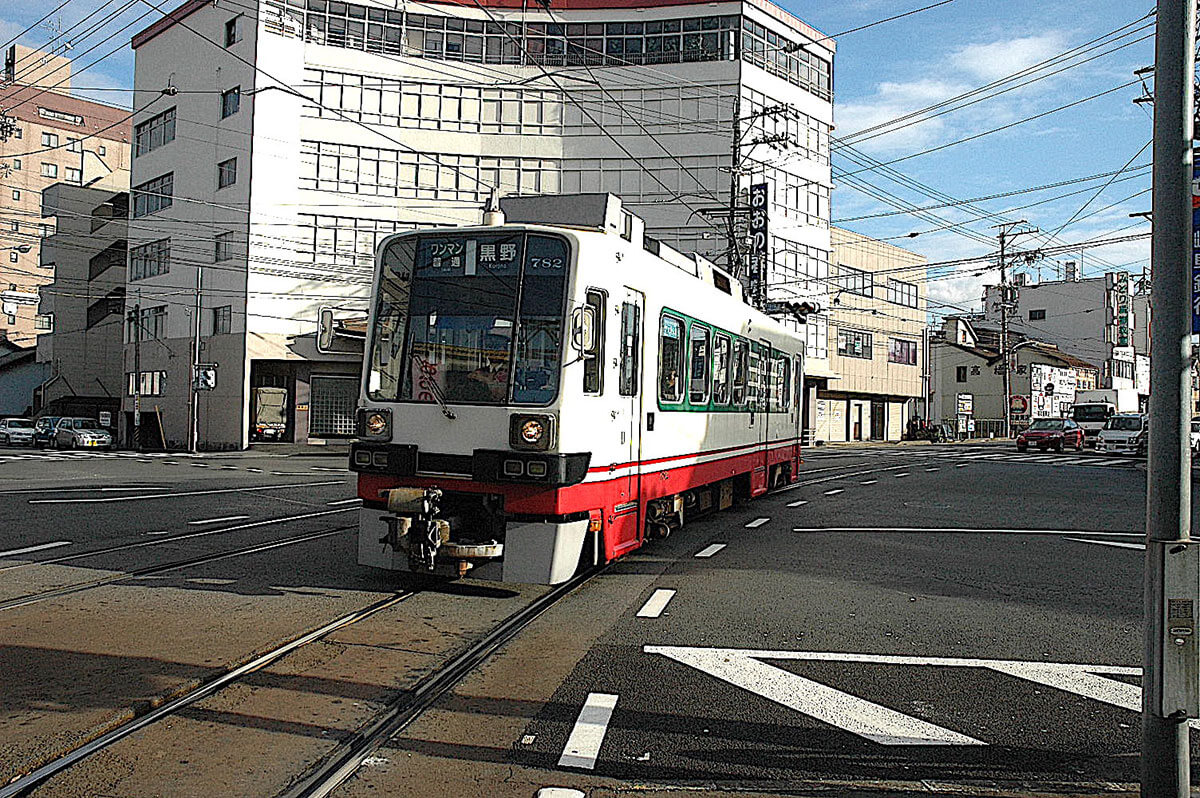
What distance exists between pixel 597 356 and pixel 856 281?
52.4 m

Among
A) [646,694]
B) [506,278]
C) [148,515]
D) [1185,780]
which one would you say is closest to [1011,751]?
[1185,780]

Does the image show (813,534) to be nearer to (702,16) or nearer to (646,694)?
(646,694)

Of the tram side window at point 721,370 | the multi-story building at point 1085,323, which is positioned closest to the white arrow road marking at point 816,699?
the tram side window at point 721,370

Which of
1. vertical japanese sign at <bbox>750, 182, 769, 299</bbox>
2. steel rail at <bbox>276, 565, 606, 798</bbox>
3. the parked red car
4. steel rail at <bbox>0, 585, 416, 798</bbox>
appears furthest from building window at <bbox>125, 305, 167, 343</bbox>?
steel rail at <bbox>276, 565, 606, 798</bbox>

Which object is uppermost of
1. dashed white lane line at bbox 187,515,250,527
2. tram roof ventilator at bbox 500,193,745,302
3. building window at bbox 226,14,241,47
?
building window at bbox 226,14,241,47

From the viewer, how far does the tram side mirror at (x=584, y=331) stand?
8.68 meters

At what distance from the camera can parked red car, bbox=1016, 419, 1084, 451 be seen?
48.1 metres

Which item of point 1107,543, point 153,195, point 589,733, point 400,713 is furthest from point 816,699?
point 153,195

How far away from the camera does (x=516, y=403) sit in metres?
8.66

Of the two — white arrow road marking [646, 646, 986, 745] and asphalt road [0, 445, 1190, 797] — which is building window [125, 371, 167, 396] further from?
white arrow road marking [646, 646, 986, 745]

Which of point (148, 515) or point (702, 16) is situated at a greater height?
point (702, 16)

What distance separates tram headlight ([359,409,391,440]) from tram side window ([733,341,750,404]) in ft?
20.5

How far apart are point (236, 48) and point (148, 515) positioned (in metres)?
35.7

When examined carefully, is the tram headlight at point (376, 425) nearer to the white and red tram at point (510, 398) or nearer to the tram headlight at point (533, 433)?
the white and red tram at point (510, 398)
